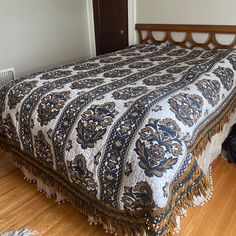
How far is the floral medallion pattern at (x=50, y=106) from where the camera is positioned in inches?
54.4

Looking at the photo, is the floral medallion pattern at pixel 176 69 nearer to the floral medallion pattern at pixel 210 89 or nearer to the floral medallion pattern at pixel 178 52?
the floral medallion pattern at pixel 210 89

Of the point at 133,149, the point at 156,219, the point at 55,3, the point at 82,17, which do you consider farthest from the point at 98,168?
the point at 82,17

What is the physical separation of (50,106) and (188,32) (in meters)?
1.97

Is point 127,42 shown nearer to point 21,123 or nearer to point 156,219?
point 21,123

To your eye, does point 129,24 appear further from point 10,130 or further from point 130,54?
point 10,130

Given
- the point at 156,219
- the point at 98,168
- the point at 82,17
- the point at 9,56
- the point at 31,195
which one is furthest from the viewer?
the point at 82,17

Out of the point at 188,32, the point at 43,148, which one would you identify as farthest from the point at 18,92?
the point at 188,32

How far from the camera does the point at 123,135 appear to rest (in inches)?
43.2

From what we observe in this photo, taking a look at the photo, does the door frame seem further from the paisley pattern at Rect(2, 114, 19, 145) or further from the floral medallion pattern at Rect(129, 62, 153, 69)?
the paisley pattern at Rect(2, 114, 19, 145)

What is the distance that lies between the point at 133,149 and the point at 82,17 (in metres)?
3.02

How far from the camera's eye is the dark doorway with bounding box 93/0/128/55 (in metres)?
3.20

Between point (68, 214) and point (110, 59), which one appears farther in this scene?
Result: point (110, 59)

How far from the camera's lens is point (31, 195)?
1.77 metres

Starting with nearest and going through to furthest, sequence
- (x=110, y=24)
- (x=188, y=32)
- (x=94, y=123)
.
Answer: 1. (x=94, y=123)
2. (x=188, y=32)
3. (x=110, y=24)
